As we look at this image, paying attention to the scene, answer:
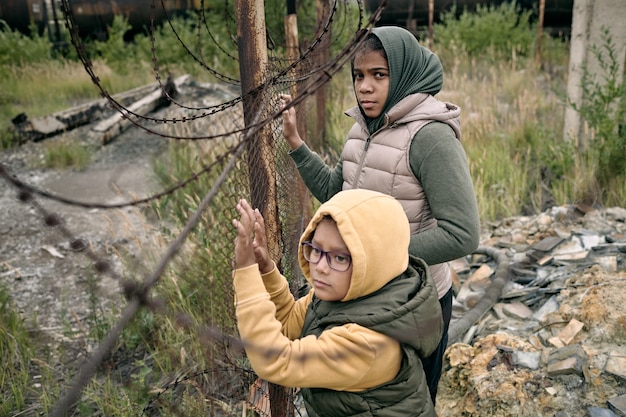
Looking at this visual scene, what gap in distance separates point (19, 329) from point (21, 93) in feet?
27.9

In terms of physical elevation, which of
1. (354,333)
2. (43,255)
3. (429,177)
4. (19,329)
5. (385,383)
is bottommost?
(43,255)

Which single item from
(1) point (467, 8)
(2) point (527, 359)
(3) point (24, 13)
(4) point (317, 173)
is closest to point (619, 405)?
(2) point (527, 359)

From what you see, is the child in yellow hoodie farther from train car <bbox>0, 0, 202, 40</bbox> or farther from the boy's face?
train car <bbox>0, 0, 202, 40</bbox>

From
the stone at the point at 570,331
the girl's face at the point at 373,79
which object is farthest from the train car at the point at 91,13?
the girl's face at the point at 373,79

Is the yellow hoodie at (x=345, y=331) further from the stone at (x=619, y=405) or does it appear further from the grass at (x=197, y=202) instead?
the stone at (x=619, y=405)

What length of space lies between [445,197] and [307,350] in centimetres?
70

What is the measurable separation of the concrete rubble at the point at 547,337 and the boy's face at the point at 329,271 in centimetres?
157

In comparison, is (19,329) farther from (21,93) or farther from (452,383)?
(21,93)

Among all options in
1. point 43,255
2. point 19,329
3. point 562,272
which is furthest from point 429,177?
point 43,255

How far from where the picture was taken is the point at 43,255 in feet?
17.8

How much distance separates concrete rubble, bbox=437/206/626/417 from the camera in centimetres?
261

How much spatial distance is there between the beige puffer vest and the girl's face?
8 cm

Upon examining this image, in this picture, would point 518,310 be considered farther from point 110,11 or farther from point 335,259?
point 110,11

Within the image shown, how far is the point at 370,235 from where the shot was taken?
1419mm
